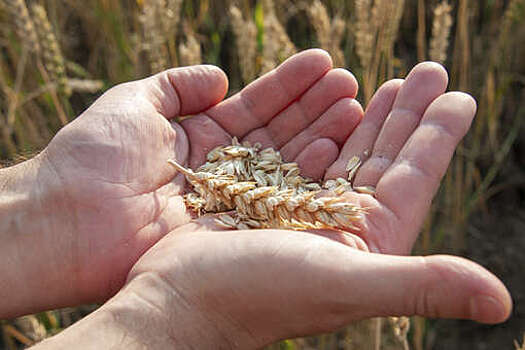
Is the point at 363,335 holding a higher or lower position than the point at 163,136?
lower

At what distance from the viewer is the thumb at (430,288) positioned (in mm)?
1039

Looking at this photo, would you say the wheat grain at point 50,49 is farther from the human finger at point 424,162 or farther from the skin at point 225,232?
the human finger at point 424,162

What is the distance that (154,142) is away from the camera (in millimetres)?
1721

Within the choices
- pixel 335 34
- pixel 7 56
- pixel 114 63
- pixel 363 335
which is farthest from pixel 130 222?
pixel 7 56

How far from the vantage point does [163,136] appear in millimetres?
1773

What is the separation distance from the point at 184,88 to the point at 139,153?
37 centimetres

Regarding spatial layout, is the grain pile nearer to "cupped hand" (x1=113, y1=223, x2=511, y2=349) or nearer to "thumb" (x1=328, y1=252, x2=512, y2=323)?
"cupped hand" (x1=113, y1=223, x2=511, y2=349)

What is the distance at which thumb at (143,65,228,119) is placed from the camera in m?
1.86

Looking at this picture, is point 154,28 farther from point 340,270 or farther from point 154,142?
point 340,270

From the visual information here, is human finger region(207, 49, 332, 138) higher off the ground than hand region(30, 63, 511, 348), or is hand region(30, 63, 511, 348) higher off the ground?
human finger region(207, 49, 332, 138)

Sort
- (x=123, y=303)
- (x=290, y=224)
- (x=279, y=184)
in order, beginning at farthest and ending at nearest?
(x=279, y=184) < (x=290, y=224) < (x=123, y=303)

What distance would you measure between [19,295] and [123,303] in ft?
1.47

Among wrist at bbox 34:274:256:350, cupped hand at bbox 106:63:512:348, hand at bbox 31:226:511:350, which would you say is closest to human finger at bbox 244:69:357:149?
cupped hand at bbox 106:63:512:348

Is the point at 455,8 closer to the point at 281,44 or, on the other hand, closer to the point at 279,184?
the point at 281,44
